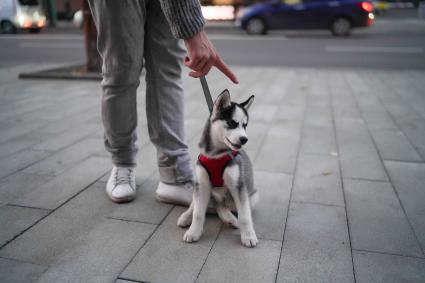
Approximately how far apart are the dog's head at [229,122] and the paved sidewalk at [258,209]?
65cm

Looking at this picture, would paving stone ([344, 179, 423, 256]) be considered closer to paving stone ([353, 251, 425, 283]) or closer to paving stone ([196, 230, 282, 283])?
paving stone ([353, 251, 425, 283])

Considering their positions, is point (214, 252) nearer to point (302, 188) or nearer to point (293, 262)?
point (293, 262)

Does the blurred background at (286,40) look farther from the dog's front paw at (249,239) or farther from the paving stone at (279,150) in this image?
the dog's front paw at (249,239)

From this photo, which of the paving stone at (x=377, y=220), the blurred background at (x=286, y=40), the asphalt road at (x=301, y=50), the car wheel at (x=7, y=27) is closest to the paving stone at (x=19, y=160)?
the paving stone at (x=377, y=220)

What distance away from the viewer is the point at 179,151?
2725mm

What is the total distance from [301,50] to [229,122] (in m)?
10.4

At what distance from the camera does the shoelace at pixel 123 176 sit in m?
2.79

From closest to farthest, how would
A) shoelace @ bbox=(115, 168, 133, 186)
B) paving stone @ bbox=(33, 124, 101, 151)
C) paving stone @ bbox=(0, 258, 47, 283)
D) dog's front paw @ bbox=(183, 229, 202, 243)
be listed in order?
1. paving stone @ bbox=(0, 258, 47, 283)
2. dog's front paw @ bbox=(183, 229, 202, 243)
3. shoelace @ bbox=(115, 168, 133, 186)
4. paving stone @ bbox=(33, 124, 101, 151)

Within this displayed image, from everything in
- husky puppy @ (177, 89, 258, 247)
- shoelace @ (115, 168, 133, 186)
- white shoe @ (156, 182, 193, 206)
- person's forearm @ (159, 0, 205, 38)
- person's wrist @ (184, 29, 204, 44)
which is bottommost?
white shoe @ (156, 182, 193, 206)

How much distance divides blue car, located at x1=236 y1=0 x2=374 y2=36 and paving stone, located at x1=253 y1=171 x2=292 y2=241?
502 inches

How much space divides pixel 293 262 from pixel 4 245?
1638 millimetres

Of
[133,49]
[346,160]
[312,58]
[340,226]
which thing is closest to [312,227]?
[340,226]

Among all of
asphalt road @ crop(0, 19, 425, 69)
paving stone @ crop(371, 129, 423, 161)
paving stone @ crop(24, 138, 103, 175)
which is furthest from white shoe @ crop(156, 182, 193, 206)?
asphalt road @ crop(0, 19, 425, 69)

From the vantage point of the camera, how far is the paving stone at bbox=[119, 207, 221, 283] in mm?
1969
